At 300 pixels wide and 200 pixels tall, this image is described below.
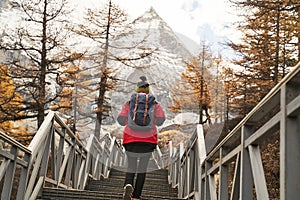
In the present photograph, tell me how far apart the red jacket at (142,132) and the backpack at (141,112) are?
0.16 ft

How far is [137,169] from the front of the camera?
17.7 ft

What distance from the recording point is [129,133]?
5.12 metres

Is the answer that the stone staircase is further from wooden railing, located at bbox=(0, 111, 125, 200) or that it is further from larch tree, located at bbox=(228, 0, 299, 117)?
larch tree, located at bbox=(228, 0, 299, 117)

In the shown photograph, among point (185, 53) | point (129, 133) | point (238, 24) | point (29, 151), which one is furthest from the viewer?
point (238, 24)

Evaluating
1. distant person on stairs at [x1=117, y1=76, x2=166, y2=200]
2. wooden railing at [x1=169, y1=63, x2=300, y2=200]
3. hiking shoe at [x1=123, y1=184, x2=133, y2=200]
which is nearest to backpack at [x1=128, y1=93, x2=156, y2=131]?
distant person on stairs at [x1=117, y1=76, x2=166, y2=200]

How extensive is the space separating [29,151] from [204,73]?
44.2ft

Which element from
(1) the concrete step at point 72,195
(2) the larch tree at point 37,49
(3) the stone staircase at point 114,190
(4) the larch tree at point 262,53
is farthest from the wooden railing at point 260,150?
(2) the larch tree at point 37,49

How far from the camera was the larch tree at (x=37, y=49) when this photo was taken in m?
15.0

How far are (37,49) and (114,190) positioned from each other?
8.41 metres

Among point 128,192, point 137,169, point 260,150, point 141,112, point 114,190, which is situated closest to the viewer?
point 260,150

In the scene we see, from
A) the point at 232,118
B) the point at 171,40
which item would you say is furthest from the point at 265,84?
the point at 171,40

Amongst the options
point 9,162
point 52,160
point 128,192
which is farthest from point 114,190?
point 9,162

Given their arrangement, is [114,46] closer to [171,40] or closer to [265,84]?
[171,40]

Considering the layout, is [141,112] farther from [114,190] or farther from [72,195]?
[114,190]
